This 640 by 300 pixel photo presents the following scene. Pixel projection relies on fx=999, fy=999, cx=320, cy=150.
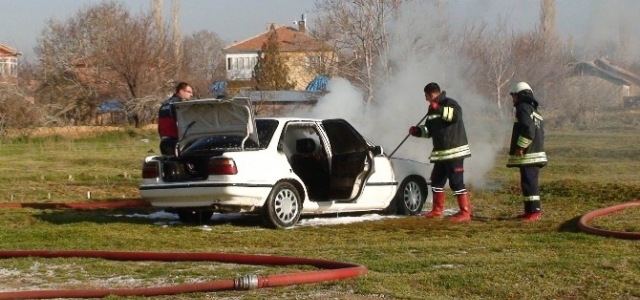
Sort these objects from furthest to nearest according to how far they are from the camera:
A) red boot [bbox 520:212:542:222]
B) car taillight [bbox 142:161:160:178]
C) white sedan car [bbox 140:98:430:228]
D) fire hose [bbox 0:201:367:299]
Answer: red boot [bbox 520:212:542:222] < car taillight [bbox 142:161:160:178] < white sedan car [bbox 140:98:430:228] < fire hose [bbox 0:201:367:299]

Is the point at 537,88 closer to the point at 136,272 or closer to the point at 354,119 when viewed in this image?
the point at 354,119

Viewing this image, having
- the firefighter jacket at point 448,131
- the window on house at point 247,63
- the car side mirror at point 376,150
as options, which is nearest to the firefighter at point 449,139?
the firefighter jacket at point 448,131

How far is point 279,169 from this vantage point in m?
12.3

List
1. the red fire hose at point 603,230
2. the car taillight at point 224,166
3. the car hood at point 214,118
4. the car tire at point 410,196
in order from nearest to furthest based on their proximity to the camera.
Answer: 1. the red fire hose at point 603,230
2. the car taillight at point 224,166
3. the car hood at point 214,118
4. the car tire at point 410,196

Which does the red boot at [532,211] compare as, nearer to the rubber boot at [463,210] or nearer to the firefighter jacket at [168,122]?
the rubber boot at [463,210]

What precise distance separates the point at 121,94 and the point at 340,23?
72.2 feet

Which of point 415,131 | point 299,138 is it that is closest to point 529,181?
point 415,131

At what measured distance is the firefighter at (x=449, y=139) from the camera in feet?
43.0

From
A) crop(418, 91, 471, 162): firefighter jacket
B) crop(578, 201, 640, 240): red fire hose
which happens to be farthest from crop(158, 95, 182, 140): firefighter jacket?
crop(578, 201, 640, 240): red fire hose

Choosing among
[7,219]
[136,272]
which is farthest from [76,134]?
[136,272]

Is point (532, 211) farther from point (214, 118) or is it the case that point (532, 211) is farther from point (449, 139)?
point (214, 118)

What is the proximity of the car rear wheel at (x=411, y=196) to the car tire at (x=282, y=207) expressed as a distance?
1.99m

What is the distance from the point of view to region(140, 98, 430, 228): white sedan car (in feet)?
38.7

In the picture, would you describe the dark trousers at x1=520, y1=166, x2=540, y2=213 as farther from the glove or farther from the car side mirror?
the car side mirror
